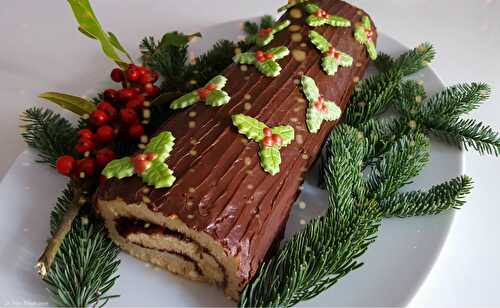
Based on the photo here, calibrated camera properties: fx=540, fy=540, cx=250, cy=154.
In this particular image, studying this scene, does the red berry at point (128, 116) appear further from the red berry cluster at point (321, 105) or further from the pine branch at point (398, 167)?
the pine branch at point (398, 167)

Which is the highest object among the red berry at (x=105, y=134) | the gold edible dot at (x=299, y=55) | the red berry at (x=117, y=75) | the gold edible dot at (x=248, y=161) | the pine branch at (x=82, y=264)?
the gold edible dot at (x=299, y=55)

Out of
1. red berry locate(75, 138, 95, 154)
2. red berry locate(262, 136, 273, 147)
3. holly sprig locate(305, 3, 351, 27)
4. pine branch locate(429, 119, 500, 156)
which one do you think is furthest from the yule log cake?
pine branch locate(429, 119, 500, 156)

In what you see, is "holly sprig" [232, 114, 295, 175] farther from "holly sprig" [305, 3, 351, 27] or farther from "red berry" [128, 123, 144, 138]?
"holly sprig" [305, 3, 351, 27]

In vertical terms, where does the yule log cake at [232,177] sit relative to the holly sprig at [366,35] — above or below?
below

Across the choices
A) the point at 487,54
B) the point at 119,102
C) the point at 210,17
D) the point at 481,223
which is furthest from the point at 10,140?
the point at 487,54

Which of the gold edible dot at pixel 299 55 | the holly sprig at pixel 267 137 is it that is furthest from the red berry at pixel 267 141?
the gold edible dot at pixel 299 55

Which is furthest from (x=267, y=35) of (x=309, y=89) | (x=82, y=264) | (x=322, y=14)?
(x=82, y=264)
